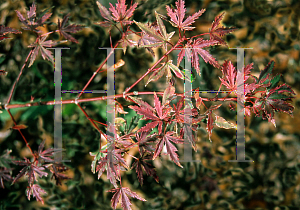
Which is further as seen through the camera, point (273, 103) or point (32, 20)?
point (32, 20)

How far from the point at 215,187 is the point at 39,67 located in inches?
38.7

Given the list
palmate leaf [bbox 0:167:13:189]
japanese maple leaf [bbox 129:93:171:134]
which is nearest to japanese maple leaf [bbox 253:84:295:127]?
japanese maple leaf [bbox 129:93:171:134]

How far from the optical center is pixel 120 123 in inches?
30.7

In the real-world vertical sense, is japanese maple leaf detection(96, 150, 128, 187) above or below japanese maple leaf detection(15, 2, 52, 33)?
below

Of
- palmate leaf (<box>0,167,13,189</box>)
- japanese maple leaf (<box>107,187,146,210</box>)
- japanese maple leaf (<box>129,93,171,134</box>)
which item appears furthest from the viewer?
palmate leaf (<box>0,167,13,189</box>)

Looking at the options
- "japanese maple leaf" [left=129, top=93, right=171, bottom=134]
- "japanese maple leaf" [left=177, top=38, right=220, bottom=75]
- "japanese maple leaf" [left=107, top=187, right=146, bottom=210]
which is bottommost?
"japanese maple leaf" [left=107, top=187, right=146, bottom=210]

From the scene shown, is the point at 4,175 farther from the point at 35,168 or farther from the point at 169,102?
the point at 169,102

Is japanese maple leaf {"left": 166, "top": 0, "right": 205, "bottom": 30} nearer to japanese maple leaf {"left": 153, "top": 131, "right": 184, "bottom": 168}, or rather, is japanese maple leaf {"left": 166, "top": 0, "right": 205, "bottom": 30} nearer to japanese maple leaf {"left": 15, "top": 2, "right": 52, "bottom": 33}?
japanese maple leaf {"left": 153, "top": 131, "right": 184, "bottom": 168}

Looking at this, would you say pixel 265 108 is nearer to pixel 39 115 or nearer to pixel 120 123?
pixel 120 123

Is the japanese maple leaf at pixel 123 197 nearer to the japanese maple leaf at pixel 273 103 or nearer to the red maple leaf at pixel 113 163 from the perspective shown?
the red maple leaf at pixel 113 163

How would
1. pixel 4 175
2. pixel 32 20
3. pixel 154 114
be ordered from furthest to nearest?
pixel 4 175 → pixel 32 20 → pixel 154 114

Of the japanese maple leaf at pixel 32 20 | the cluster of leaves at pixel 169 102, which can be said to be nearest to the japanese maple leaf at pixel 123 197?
the cluster of leaves at pixel 169 102

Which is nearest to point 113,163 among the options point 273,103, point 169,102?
point 169,102

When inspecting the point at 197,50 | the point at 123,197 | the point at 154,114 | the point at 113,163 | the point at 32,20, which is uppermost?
the point at 32,20
